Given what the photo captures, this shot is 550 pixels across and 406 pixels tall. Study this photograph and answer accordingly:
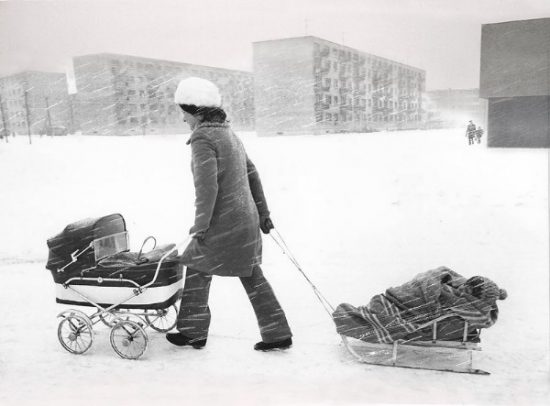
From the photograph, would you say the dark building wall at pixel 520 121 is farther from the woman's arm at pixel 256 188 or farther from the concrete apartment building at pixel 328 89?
the woman's arm at pixel 256 188

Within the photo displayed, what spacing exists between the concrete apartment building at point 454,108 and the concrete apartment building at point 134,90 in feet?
4.37

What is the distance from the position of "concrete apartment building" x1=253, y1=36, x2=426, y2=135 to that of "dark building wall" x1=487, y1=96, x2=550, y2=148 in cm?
55

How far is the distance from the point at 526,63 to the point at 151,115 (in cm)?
268

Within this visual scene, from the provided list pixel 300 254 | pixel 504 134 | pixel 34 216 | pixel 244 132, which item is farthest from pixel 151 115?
pixel 504 134

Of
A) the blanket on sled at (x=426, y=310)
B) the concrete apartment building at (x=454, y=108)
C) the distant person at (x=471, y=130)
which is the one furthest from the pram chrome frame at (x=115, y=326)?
the distant person at (x=471, y=130)

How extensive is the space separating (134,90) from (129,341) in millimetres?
1874

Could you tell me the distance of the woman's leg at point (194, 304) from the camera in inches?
120

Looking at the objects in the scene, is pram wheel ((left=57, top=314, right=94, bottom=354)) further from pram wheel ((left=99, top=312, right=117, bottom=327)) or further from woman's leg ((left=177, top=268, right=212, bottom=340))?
woman's leg ((left=177, top=268, right=212, bottom=340))

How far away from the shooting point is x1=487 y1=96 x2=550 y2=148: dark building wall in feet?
11.6

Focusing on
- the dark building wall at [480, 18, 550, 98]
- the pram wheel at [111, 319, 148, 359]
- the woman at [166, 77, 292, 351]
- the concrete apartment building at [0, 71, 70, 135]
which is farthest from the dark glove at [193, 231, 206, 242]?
the dark building wall at [480, 18, 550, 98]

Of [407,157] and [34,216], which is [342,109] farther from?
[34,216]

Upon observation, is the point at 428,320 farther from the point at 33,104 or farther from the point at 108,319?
the point at 33,104

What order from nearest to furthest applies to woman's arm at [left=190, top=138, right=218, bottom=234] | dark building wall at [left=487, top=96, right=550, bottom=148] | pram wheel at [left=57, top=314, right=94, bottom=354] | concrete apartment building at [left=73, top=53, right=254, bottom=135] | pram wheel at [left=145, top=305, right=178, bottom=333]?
woman's arm at [left=190, top=138, right=218, bottom=234] → pram wheel at [left=57, top=314, right=94, bottom=354] → pram wheel at [left=145, top=305, right=178, bottom=333] → dark building wall at [left=487, top=96, right=550, bottom=148] → concrete apartment building at [left=73, top=53, right=254, bottom=135]

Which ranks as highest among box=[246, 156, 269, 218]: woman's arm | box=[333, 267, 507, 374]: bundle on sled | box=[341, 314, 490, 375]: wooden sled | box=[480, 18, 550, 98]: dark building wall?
box=[480, 18, 550, 98]: dark building wall
